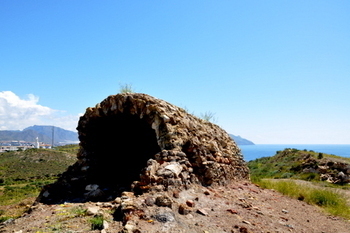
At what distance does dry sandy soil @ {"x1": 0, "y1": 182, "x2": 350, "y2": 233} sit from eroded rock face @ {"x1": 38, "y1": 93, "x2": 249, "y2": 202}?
0.61m

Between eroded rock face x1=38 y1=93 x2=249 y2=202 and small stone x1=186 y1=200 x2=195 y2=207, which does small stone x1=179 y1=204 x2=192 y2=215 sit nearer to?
small stone x1=186 y1=200 x2=195 y2=207

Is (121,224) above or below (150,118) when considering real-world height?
below

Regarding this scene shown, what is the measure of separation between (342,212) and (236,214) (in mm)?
4592

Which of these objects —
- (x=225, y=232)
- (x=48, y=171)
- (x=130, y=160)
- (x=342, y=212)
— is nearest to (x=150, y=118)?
(x=130, y=160)

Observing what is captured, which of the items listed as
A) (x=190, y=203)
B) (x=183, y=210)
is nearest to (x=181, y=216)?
(x=183, y=210)

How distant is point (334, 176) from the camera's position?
1970 centimetres

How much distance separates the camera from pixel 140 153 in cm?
1048

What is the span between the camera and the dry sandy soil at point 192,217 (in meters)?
4.28

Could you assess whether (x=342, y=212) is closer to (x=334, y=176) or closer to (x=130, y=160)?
(x=130, y=160)

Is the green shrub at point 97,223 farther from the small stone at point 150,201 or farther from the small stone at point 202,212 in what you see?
the small stone at point 202,212

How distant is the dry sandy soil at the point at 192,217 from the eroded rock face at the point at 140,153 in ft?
1.99

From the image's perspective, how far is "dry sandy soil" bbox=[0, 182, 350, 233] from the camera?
4280mm

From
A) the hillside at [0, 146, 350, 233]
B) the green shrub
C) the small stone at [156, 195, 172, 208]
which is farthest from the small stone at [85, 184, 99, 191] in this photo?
the green shrub

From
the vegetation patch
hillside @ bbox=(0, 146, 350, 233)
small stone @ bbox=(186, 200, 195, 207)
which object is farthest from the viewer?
the vegetation patch
